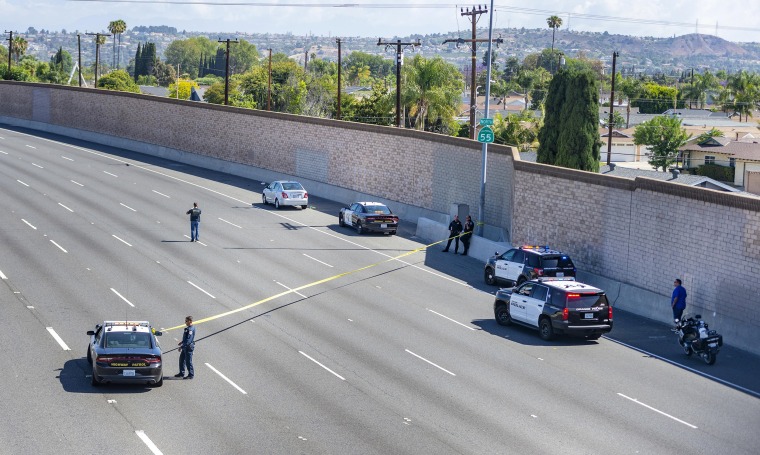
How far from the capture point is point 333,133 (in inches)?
2379

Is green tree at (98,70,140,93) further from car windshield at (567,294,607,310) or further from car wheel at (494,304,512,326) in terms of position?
car windshield at (567,294,607,310)

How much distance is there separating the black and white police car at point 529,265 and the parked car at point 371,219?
34.3 feet

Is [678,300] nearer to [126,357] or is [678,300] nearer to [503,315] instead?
[503,315]

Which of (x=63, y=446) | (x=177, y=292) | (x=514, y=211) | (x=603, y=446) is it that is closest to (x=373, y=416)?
(x=603, y=446)

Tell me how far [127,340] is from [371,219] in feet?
78.9

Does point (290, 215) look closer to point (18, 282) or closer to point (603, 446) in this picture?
point (18, 282)

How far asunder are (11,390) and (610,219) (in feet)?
73.7

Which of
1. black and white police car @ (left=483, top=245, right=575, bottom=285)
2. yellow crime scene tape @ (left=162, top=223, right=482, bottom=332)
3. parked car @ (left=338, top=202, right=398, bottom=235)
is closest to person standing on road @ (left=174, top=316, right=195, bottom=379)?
yellow crime scene tape @ (left=162, top=223, right=482, bottom=332)

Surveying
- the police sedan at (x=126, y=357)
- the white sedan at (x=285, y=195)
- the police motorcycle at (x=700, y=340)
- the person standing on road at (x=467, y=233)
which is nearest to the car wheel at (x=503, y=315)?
the police motorcycle at (x=700, y=340)

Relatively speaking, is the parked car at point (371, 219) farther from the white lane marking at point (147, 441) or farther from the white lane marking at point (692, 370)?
the white lane marking at point (147, 441)

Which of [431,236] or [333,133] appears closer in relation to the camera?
[431,236]

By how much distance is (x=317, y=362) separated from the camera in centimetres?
2691

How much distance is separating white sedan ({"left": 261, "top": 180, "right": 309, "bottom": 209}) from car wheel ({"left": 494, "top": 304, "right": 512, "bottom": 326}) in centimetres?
2356

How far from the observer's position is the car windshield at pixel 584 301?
3002 centimetres
